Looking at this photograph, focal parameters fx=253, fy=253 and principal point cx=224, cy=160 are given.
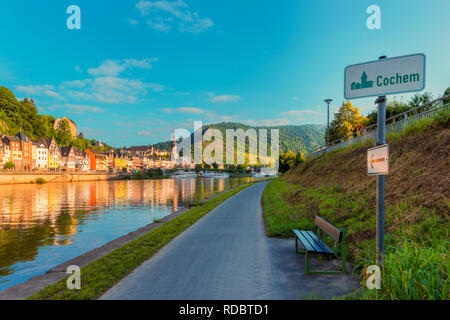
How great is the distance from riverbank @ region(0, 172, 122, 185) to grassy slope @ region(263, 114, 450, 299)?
7962 cm

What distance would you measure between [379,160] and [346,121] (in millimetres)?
42251

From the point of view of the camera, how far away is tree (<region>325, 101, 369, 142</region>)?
133 feet

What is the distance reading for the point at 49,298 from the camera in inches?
177

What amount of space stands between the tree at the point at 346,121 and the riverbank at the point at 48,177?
76203 millimetres

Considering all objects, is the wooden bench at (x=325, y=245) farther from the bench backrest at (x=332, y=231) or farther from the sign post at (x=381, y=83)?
the sign post at (x=381, y=83)

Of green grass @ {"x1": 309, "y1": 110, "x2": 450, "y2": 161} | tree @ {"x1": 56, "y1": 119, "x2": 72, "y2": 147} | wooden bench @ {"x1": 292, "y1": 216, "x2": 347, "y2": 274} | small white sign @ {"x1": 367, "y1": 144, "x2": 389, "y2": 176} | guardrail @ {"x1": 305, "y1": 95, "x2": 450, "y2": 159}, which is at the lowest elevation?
wooden bench @ {"x1": 292, "y1": 216, "x2": 347, "y2": 274}

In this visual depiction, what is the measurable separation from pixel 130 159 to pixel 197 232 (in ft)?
606

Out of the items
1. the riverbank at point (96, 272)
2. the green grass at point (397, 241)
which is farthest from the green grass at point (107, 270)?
the green grass at point (397, 241)

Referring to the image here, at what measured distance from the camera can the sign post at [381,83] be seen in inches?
116

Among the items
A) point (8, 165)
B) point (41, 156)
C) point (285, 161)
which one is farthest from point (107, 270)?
point (41, 156)

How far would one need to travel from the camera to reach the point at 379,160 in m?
3.13

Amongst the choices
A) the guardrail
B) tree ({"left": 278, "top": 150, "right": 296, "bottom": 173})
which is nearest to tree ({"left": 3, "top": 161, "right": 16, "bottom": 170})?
tree ({"left": 278, "top": 150, "right": 296, "bottom": 173})

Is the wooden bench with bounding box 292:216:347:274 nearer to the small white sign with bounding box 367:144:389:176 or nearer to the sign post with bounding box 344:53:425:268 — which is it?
the sign post with bounding box 344:53:425:268
